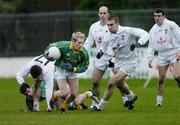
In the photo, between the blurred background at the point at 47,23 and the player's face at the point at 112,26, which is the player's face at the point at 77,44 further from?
the blurred background at the point at 47,23

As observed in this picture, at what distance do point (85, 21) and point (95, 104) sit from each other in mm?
19421

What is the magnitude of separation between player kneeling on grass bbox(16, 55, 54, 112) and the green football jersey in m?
0.83

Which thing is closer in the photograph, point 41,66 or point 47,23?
point 41,66

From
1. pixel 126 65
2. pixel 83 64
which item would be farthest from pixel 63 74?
pixel 126 65

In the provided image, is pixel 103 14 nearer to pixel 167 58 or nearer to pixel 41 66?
pixel 167 58

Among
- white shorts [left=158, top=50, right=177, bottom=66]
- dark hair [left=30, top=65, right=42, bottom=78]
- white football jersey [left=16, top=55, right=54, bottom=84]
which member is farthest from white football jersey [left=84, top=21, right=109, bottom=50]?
dark hair [left=30, top=65, right=42, bottom=78]

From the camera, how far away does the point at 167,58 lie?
24.8 m

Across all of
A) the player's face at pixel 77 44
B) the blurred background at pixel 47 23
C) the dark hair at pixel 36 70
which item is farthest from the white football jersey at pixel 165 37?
the blurred background at pixel 47 23

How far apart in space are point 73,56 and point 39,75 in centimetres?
125

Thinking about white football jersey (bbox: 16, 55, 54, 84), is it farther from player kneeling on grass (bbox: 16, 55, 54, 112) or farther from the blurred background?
the blurred background

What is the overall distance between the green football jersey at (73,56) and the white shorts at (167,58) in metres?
3.87

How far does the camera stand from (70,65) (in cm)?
2150

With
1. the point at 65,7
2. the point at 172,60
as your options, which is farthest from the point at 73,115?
the point at 65,7

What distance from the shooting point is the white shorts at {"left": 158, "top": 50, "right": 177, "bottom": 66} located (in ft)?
81.1
